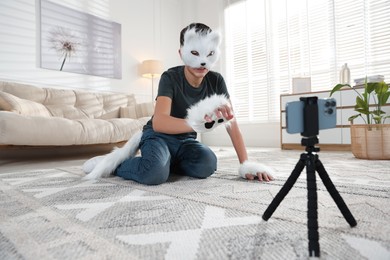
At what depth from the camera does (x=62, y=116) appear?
301 centimetres

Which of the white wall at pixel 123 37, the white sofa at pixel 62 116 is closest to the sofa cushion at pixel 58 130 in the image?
the white sofa at pixel 62 116

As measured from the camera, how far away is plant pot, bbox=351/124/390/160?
2.19 metres

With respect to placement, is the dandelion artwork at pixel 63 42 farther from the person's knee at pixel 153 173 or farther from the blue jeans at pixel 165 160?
the person's knee at pixel 153 173

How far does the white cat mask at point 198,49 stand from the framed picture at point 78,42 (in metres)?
2.81

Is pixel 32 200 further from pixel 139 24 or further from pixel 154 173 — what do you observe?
pixel 139 24

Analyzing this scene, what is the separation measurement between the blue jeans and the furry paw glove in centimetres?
30

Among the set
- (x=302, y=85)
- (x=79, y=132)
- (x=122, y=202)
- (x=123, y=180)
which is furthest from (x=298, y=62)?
(x=122, y=202)

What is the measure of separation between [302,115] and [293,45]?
3.95 metres

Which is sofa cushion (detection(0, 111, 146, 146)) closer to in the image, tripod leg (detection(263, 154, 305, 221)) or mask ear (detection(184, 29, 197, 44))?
mask ear (detection(184, 29, 197, 44))

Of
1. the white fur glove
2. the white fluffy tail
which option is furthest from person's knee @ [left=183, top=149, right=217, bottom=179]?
the white fluffy tail

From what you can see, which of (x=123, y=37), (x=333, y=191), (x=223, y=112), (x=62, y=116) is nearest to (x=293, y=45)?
(x=123, y=37)

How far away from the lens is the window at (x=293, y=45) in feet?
11.5

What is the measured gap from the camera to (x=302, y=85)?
3.68m

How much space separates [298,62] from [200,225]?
12.7ft
